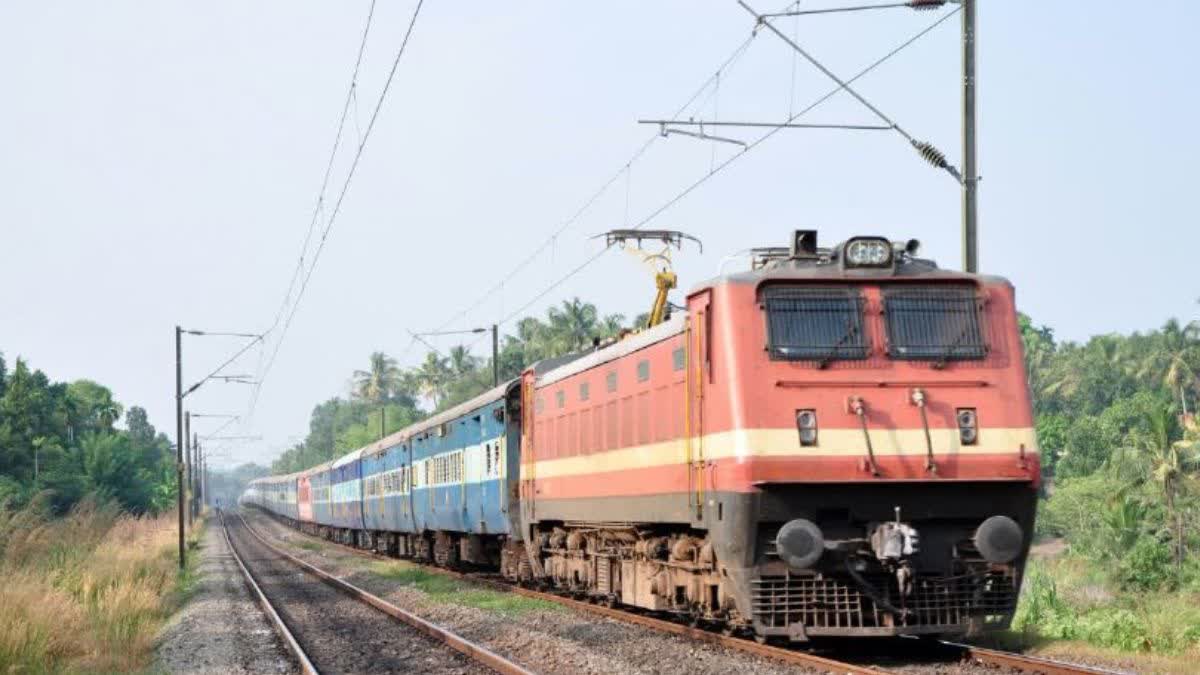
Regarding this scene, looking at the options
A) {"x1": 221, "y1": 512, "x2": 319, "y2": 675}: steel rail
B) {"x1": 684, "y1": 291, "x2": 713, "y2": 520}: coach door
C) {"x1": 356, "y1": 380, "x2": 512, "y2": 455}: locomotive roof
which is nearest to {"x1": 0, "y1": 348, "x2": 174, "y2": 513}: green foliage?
{"x1": 356, "y1": 380, "x2": 512, "y2": 455}: locomotive roof

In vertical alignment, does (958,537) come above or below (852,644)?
above

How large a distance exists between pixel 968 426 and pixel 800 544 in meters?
2.08

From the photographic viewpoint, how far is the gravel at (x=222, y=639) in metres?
17.1

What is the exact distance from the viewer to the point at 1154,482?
200ft

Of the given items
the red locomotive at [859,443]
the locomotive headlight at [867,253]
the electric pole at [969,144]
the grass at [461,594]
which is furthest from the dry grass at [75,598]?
the electric pole at [969,144]

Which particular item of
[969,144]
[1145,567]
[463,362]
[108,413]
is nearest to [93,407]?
[108,413]

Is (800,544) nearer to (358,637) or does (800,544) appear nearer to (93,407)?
(358,637)

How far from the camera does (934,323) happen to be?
1426 cm

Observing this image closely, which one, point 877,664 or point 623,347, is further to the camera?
point 623,347

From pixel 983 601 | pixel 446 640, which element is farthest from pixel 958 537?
pixel 446 640

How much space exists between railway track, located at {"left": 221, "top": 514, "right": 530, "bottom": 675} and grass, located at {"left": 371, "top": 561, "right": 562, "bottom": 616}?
1.35m

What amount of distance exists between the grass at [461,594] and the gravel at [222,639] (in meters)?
3.34

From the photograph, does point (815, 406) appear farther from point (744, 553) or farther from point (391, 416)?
point (391, 416)

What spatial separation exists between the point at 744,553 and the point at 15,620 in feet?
27.6
